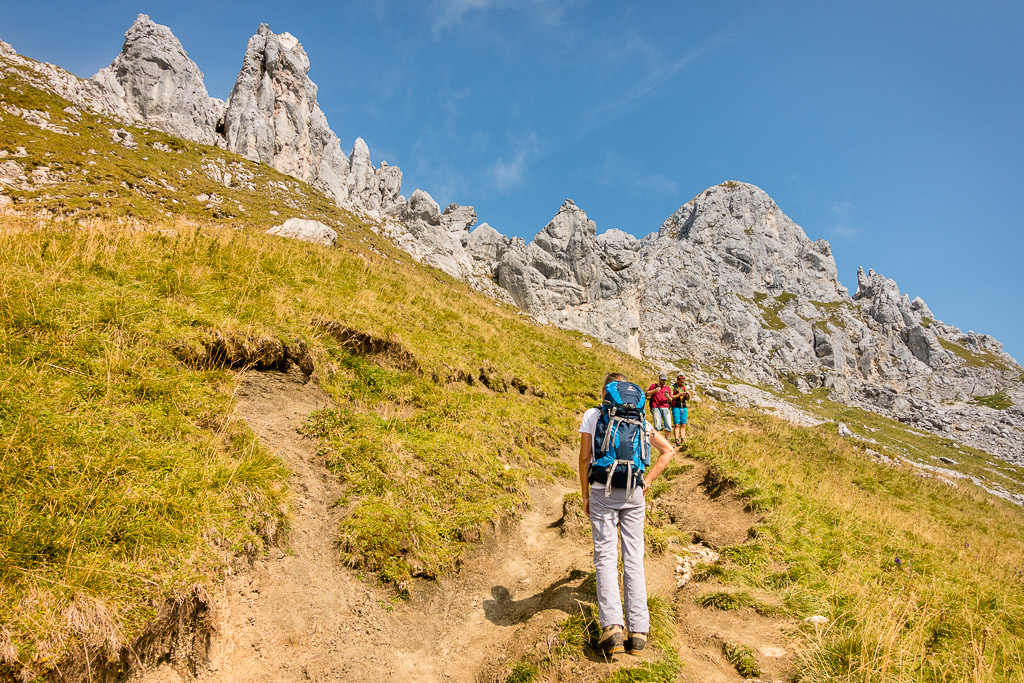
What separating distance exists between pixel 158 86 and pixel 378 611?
10600cm

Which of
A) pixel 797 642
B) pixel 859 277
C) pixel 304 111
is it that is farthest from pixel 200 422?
pixel 859 277

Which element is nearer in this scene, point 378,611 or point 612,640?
point 612,640

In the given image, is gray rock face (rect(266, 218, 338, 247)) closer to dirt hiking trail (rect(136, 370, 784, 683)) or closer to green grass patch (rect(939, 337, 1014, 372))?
dirt hiking trail (rect(136, 370, 784, 683))

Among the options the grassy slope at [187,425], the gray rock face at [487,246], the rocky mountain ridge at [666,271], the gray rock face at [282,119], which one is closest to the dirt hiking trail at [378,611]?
the grassy slope at [187,425]

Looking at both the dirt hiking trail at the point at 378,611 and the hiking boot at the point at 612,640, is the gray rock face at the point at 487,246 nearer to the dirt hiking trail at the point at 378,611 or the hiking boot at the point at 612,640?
the dirt hiking trail at the point at 378,611

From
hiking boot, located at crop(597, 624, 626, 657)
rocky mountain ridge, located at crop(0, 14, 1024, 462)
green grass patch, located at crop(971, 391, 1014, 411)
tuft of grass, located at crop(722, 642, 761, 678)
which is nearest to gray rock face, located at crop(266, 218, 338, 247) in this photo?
hiking boot, located at crop(597, 624, 626, 657)

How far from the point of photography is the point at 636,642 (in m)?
4.57

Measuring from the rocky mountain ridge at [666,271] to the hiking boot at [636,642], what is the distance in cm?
6016

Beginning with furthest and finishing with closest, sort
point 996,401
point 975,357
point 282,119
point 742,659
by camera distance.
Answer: point 975,357 < point 996,401 < point 282,119 < point 742,659

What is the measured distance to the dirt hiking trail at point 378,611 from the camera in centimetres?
433

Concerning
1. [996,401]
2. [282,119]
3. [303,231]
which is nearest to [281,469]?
[303,231]

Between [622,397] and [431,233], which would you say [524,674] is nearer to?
[622,397]

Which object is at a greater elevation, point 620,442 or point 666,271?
point 666,271

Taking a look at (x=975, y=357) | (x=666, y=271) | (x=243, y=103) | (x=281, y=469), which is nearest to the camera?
(x=281, y=469)
